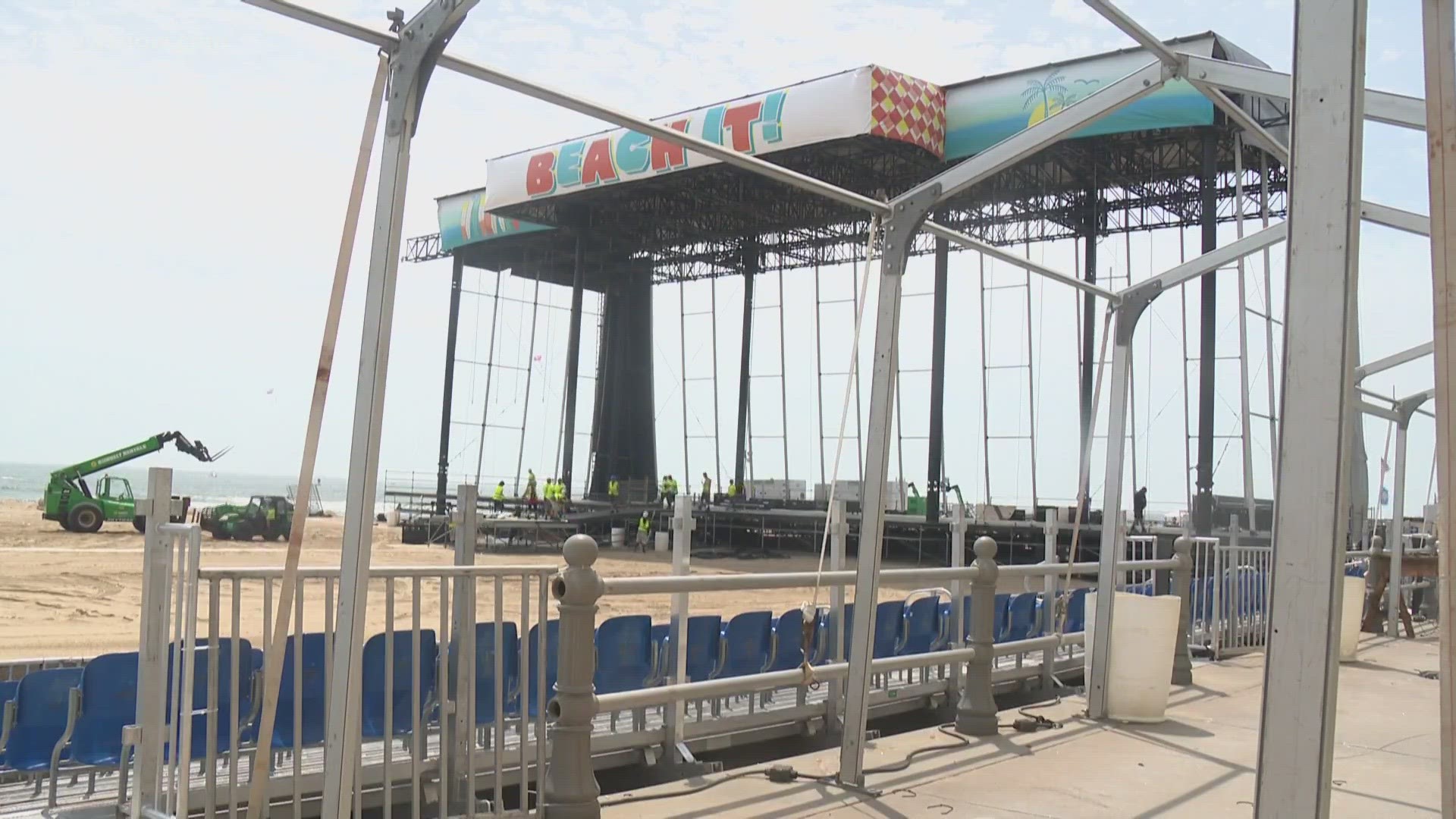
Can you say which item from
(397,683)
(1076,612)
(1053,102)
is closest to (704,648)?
(397,683)

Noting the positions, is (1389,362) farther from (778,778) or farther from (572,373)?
(572,373)

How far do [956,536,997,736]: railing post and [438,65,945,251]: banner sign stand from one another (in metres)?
17.0

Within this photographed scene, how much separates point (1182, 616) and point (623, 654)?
5493 millimetres

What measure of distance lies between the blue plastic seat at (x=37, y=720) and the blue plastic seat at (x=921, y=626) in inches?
241

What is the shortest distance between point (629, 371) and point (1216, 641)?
3625 cm

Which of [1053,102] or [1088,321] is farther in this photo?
[1088,321]

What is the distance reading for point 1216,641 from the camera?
11914 millimetres

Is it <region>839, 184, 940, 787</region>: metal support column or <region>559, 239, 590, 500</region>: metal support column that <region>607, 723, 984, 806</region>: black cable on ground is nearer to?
<region>839, 184, 940, 787</region>: metal support column

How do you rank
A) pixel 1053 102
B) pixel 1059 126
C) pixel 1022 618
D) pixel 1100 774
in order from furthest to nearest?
1. pixel 1053 102
2. pixel 1022 618
3. pixel 1100 774
4. pixel 1059 126

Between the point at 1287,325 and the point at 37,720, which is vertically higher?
the point at 1287,325

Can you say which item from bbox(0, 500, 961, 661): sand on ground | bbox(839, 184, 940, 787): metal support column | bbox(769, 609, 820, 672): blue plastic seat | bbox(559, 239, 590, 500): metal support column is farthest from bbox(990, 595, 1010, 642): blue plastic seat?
bbox(559, 239, 590, 500): metal support column

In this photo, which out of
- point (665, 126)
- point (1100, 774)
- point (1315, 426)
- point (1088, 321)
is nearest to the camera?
point (1315, 426)

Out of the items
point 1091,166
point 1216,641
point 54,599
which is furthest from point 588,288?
point 1216,641

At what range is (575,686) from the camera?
5180 mm
